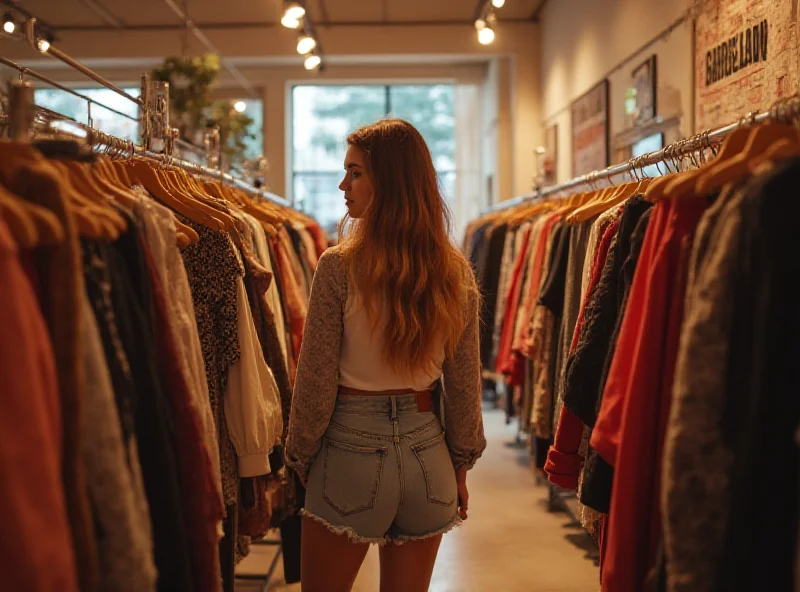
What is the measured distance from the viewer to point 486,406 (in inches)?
319

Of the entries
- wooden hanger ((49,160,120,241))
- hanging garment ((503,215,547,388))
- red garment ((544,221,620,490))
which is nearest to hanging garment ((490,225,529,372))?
hanging garment ((503,215,547,388))

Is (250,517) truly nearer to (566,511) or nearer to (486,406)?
(566,511)

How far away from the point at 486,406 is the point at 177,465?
6.79m

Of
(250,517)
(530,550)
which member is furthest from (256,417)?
(530,550)

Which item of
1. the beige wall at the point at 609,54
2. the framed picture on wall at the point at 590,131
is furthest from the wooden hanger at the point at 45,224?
the framed picture on wall at the point at 590,131

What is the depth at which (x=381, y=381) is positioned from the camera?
195 cm

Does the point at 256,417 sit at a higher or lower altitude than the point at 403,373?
lower

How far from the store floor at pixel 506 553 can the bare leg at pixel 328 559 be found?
1.67 metres

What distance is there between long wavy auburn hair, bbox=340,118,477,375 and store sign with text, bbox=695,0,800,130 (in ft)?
5.72

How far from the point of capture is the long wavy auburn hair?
1912mm

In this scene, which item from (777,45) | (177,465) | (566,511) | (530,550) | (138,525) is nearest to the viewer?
(138,525)

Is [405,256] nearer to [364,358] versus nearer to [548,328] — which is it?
[364,358]

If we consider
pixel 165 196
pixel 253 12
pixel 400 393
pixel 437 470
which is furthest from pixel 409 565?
pixel 253 12

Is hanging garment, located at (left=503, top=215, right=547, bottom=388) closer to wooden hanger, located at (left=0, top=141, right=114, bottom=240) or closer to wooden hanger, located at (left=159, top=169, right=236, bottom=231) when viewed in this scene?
wooden hanger, located at (left=159, top=169, right=236, bottom=231)
